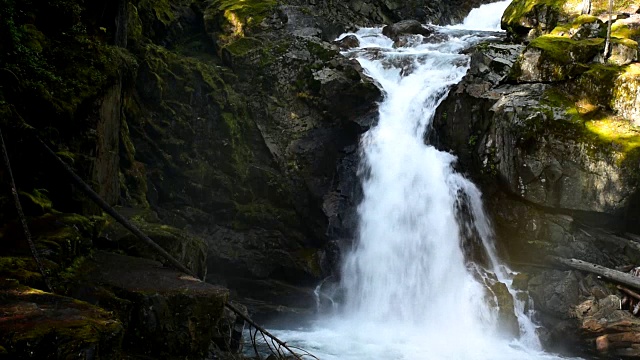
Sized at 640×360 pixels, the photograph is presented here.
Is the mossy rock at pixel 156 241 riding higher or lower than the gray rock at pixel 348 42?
lower

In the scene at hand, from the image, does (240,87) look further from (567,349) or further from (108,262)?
(567,349)

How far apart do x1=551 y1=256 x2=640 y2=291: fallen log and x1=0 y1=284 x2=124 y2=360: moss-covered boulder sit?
10985mm

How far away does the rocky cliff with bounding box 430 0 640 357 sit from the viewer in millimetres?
10258

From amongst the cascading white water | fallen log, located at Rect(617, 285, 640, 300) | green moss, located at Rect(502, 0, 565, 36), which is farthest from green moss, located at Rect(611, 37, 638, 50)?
fallen log, located at Rect(617, 285, 640, 300)

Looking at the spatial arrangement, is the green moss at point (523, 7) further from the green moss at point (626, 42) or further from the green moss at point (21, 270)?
the green moss at point (21, 270)

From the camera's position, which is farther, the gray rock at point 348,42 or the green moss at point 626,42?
the gray rock at point 348,42

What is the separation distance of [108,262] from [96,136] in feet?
8.33

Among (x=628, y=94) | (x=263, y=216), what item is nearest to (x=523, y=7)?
(x=628, y=94)

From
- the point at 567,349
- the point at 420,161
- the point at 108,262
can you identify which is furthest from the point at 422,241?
the point at 108,262

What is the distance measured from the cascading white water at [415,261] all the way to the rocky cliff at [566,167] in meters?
0.80

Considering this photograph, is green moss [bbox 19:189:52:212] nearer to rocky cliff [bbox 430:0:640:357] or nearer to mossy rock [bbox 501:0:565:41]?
rocky cliff [bbox 430:0:640:357]

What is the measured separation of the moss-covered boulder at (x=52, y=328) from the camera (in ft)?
10.5

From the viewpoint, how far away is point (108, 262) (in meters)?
6.26

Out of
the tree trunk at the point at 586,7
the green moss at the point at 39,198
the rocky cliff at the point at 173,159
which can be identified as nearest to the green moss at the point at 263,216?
the rocky cliff at the point at 173,159
